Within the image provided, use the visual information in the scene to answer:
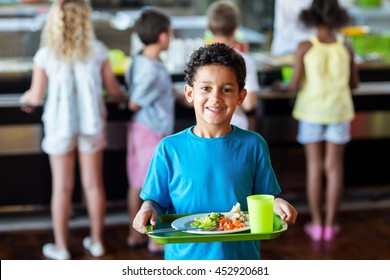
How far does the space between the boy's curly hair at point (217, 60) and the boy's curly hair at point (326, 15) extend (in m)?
2.38

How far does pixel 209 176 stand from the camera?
7.94ft

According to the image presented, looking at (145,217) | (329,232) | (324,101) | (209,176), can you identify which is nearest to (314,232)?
(329,232)

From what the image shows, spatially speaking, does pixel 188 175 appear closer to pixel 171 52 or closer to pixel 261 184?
pixel 261 184

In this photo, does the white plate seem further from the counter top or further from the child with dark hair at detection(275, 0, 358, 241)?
the counter top

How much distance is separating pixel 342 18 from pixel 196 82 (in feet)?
8.15

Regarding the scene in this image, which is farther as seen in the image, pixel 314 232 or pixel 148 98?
pixel 314 232

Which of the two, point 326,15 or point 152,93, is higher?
point 326,15

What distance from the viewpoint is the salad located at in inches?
91.0

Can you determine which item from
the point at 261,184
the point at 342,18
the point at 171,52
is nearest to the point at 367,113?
the point at 342,18

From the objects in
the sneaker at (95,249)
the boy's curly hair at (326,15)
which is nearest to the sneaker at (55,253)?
the sneaker at (95,249)

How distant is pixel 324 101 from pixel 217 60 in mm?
2546

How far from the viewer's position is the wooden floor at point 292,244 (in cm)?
482

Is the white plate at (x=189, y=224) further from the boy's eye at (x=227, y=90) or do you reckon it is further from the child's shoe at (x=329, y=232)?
the child's shoe at (x=329, y=232)

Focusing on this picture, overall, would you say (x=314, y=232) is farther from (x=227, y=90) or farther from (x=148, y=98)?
(x=227, y=90)
